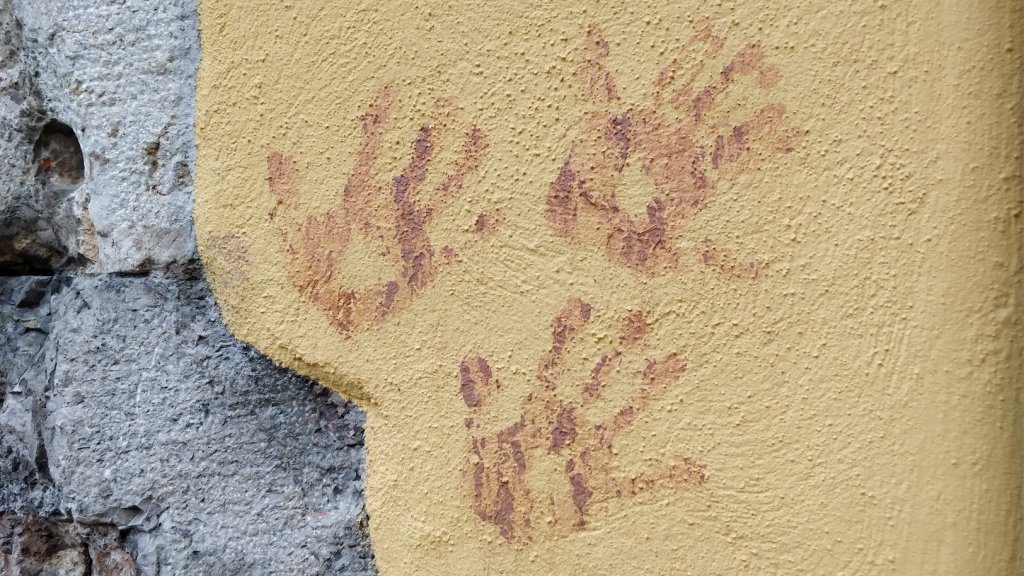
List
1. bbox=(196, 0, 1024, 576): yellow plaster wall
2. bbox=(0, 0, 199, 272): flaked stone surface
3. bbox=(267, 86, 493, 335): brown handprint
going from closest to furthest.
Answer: bbox=(196, 0, 1024, 576): yellow plaster wall → bbox=(267, 86, 493, 335): brown handprint → bbox=(0, 0, 199, 272): flaked stone surface

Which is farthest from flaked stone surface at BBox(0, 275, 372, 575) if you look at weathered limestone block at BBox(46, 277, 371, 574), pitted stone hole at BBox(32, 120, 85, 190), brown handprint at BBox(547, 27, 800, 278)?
brown handprint at BBox(547, 27, 800, 278)

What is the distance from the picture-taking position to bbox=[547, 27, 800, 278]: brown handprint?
621mm

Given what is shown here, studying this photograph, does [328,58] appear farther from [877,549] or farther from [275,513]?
[877,549]

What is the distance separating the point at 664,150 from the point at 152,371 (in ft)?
1.79

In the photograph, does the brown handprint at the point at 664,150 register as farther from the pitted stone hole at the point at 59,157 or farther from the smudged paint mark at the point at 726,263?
the pitted stone hole at the point at 59,157

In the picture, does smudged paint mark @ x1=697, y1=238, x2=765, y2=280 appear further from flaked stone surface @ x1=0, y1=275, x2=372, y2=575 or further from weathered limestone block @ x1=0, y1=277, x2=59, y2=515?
weathered limestone block @ x1=0, y1=277, x2=59, y2=515

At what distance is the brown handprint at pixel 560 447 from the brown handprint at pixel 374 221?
0.33 feet

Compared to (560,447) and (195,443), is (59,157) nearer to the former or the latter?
(195,443)

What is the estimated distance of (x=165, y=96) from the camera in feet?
2.76

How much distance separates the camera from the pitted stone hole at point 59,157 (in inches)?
35.9

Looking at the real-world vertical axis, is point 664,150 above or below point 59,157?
below

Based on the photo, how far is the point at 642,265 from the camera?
0.66 meters

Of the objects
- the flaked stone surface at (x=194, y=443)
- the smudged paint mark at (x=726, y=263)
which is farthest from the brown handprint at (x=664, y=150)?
the flaked stone surface at (x=194, y=443)

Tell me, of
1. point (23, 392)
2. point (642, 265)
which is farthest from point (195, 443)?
point (642, 265)
